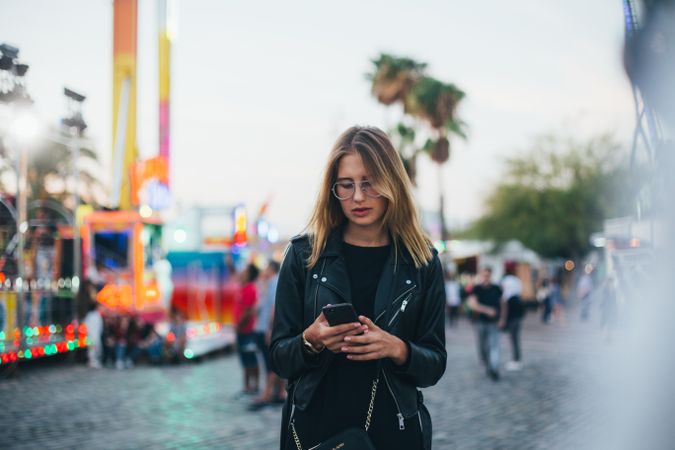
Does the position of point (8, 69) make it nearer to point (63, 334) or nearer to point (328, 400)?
point (328, 400)

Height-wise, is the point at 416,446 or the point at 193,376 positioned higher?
the point at 416,446

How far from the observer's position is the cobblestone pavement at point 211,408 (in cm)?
659

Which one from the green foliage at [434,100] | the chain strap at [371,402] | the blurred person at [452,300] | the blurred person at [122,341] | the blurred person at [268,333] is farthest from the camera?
the green foliage at [434,100]

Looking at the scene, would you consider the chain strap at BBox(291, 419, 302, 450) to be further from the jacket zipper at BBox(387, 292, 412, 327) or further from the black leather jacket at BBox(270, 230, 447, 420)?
the jacket zipper at BBox(387, 292, 412, 327)

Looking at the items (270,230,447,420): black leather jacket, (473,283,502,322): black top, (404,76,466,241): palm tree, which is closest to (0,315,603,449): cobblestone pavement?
(473,283,502,322): black top

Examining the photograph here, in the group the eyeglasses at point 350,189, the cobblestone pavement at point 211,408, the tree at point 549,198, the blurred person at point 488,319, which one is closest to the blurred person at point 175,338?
the cobblestone pavement at point 211,408

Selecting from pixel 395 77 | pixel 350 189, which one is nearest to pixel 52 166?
pixel 395 77

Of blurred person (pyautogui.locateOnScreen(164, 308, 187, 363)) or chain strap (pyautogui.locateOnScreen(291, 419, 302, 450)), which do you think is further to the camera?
blurred person (pyautogui.locateOnScreen(164, 308, 187, 363))

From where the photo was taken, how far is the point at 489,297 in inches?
441

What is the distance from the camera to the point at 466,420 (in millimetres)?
7574

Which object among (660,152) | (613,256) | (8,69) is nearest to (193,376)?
(8,69)

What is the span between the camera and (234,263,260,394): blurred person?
29.9 feet

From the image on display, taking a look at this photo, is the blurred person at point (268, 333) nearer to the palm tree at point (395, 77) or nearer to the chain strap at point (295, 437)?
the chain strap at point (295, 437)

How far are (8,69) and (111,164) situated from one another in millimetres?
16009
